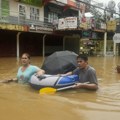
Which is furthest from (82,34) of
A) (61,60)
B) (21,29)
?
(61,60)

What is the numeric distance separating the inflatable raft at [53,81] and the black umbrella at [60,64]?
3.83ft

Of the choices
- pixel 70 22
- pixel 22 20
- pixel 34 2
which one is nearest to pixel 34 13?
pixel 34 2

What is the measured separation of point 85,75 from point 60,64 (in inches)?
60.1

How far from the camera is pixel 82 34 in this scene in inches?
1362

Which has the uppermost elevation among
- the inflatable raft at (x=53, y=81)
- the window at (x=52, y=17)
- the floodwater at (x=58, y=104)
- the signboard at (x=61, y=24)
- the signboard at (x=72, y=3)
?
the signboard at (x=72, y=3)

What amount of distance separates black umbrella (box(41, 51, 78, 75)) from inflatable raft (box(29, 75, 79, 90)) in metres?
1.17

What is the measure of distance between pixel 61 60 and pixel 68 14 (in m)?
26.8

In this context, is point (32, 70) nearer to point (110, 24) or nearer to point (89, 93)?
point (89, 93)

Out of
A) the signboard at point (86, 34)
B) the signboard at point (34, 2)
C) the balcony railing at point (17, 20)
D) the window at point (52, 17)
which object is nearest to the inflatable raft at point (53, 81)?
the balcony railing at point (17, 20)

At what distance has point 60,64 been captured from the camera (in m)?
9.30

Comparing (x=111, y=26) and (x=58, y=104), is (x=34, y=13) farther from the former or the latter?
(x=58, y=104)

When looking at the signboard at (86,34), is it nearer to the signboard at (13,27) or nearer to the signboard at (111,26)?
the signboard at (111,26)

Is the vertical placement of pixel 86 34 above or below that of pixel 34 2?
below

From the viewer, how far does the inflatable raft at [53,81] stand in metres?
7.80
